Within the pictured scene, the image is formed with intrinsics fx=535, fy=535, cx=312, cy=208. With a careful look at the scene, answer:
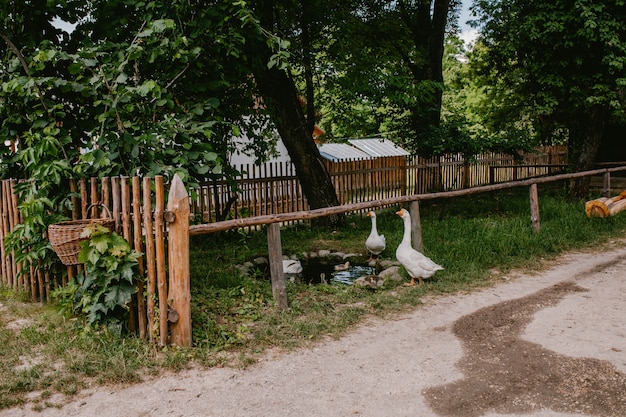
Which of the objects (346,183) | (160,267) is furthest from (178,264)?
(346,183)

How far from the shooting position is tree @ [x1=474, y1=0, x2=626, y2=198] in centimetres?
1152

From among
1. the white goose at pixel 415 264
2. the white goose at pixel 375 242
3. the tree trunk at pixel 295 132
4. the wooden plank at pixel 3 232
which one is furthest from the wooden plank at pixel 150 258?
the tree trunk at pixel 295 132

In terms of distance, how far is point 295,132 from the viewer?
35.5ft

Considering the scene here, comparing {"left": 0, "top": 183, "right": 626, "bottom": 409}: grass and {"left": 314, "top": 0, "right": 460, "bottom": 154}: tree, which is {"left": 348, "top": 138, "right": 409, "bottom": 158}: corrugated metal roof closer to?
{"left": 314, "top": 0, "right": 460, "bottom": 154}: tree

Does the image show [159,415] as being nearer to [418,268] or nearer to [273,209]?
[418,268]

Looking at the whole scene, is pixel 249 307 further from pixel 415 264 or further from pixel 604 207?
pixel 604 207

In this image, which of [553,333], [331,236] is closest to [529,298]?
[553,333]

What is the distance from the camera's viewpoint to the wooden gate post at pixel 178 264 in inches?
183

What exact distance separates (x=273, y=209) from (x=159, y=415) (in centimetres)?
893

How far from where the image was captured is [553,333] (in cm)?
512

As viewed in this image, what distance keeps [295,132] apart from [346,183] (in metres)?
3.94

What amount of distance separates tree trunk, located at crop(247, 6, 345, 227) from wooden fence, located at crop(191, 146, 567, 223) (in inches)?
45.7

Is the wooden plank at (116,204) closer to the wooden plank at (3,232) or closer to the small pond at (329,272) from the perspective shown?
the wooden plank at (3,232)

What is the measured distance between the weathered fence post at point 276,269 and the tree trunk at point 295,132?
427 cm
